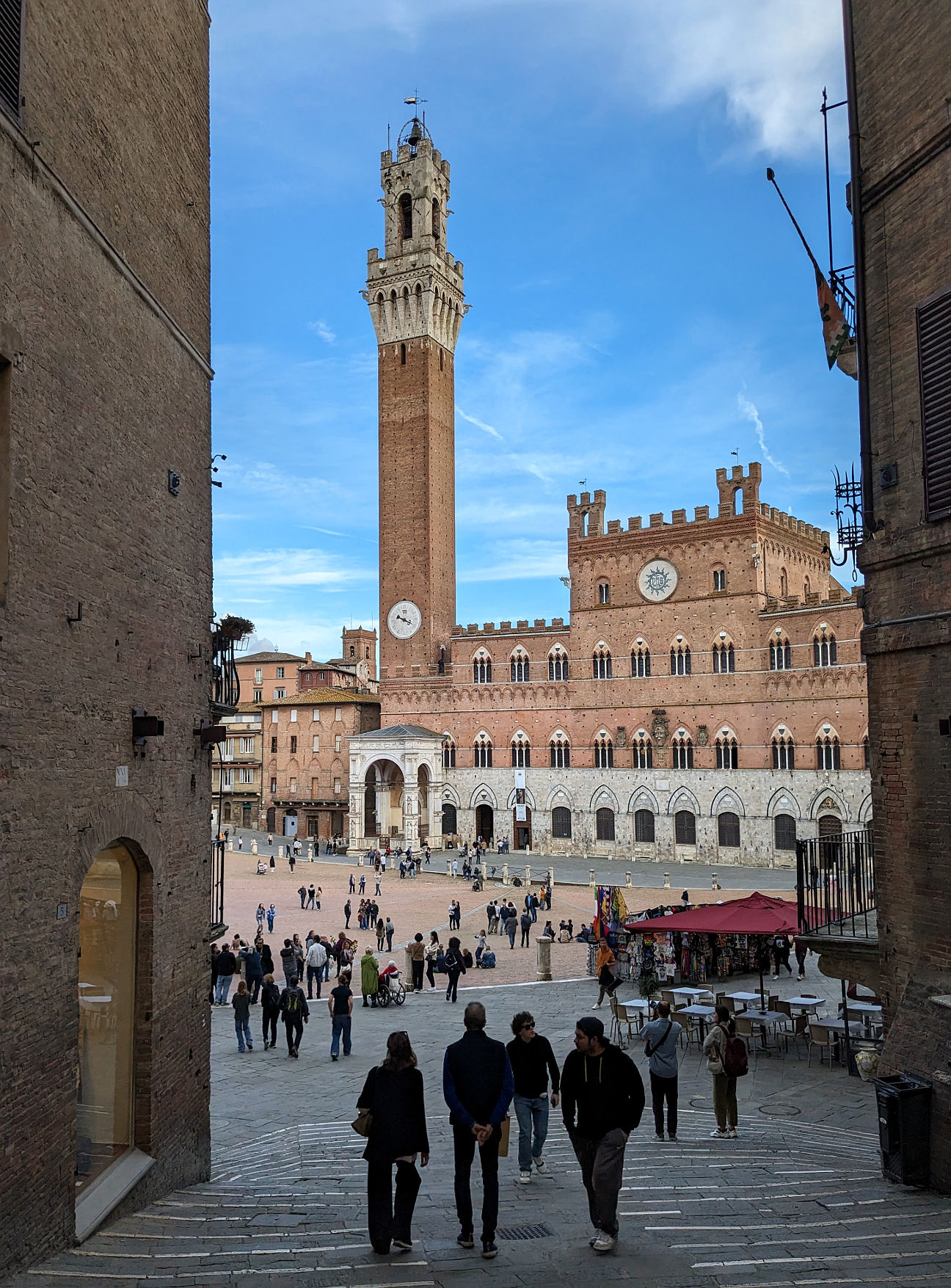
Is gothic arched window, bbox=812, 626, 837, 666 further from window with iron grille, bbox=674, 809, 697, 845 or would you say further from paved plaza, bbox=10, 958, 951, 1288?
paved plaza, bbox=10, 958, 951, 1288

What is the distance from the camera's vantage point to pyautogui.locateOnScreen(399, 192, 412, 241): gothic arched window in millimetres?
56781

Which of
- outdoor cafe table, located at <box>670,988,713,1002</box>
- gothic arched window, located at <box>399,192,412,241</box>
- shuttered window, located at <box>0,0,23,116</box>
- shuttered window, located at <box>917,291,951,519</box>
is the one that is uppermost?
gothic arched window, located at <box>399,192,412,241</box>

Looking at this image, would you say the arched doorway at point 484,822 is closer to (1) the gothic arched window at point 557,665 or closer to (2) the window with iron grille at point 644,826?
(1) the gothic arched window at point 557,665

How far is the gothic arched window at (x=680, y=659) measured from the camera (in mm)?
46344

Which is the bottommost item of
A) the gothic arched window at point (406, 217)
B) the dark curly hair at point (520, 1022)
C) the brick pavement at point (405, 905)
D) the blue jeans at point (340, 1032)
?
the brick pavement at point (405, 905)

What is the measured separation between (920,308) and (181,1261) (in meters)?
8.97

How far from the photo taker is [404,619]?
179 ft

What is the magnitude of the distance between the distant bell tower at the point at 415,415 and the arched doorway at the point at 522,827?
28.2ft

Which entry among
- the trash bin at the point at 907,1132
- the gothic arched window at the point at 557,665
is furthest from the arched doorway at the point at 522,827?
the trash bin at the point at 907,1132

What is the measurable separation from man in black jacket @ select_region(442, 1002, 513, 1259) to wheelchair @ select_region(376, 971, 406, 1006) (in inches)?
530

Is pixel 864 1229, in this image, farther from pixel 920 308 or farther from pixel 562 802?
pixel 562 802

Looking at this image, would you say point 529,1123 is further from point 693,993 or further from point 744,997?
point 693,993

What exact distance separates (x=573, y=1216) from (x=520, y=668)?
44.8 m

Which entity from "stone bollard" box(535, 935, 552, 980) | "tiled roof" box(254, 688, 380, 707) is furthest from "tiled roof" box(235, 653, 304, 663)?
"stone bollard" box(535, 935, 552, 980)
